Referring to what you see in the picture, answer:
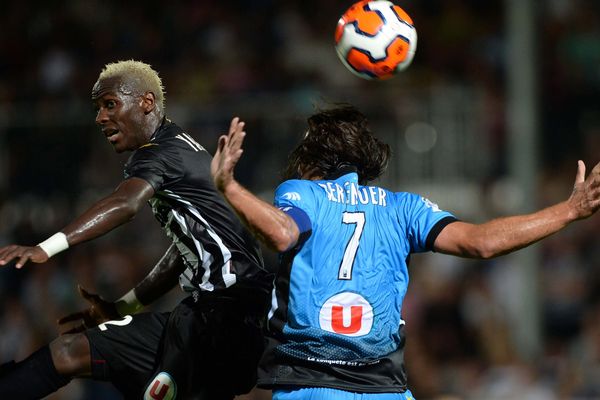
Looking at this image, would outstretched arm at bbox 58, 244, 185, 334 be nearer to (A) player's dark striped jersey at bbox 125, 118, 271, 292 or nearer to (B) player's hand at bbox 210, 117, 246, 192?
(A) player's dark striped jersey at bbox 125, 118, 271, 292

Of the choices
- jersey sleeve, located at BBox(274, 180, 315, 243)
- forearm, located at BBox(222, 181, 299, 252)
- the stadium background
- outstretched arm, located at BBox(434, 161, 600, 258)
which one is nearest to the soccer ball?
jersey sleeve, located at BBox(274, 180, 315, 243)

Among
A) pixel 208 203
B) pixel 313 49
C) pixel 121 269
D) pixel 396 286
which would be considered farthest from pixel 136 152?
pixel 313 49

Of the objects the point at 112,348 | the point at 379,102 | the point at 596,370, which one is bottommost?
the point at 112,348

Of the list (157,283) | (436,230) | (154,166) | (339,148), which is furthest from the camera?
(157,283)

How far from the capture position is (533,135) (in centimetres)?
1105

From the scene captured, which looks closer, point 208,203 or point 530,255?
point 208,203

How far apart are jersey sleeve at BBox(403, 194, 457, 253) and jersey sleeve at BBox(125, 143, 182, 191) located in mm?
1190

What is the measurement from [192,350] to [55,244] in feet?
3.51

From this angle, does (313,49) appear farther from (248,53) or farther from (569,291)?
(569,291)

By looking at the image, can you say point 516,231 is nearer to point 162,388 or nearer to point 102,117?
point 162,388

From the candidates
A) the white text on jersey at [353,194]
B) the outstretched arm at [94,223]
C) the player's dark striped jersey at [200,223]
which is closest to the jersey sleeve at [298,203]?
the white text on jersey at [353,194]

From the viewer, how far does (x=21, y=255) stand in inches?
186

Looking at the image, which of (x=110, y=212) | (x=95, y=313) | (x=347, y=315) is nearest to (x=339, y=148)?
(x=347, y=315)

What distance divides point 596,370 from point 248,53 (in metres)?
5.91
